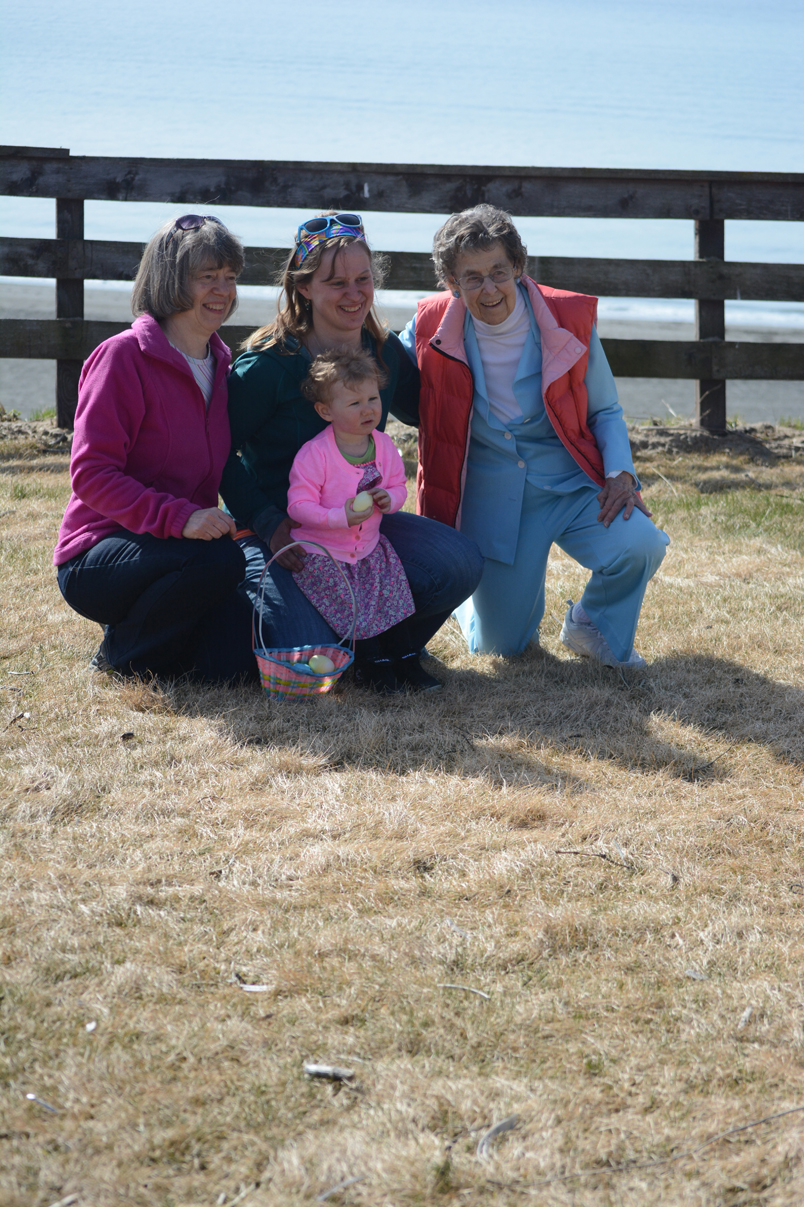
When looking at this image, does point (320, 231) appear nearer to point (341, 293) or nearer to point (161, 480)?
point (341, 293)

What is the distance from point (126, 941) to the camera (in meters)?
2.05

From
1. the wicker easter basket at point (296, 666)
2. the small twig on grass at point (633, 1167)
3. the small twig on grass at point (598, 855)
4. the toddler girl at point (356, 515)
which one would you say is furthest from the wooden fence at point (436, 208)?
the small twig on grass at point (633, 1167)

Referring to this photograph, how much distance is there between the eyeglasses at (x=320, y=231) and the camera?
3.38 metres

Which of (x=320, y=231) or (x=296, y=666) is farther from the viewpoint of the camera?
(x=320, y=231)

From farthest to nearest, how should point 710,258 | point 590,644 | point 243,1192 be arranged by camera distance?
point 710,258 → point 590,644 → point 243,1192

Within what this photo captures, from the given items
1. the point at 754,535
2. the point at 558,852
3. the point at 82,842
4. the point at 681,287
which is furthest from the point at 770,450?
the point at 82,842

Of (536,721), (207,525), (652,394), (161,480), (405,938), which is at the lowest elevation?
(405,938)

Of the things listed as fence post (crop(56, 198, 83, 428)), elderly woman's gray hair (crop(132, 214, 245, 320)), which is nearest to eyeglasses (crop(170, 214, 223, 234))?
elderly woman's gray hair (crop(132, 214, 245, 320))

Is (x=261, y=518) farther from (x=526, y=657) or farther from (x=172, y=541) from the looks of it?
(x=526, y=657)

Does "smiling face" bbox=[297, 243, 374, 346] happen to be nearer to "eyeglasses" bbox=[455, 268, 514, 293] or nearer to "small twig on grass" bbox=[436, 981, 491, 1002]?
"eyeglasses" bbox=[455, 268, 514, 293]

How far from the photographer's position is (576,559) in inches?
151

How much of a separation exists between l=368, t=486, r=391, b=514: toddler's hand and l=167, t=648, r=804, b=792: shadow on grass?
59 centimetres

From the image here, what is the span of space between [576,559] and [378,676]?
85cm

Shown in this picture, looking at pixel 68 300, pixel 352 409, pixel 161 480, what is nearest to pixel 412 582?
pixel 352 409
